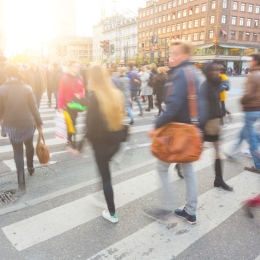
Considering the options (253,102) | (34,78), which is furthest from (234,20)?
(253,102)

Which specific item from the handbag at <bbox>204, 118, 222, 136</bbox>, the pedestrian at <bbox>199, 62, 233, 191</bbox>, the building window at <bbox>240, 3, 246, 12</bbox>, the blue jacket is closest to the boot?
the pedestrian at <bbox>199, 62, 233, 191</bbox>

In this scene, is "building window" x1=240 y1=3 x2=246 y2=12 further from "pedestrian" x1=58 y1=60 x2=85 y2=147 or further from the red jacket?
the red jacket

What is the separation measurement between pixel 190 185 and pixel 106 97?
1.40 meters

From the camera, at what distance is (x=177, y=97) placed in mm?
2881

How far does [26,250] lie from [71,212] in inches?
33.1

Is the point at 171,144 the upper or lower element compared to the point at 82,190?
upper

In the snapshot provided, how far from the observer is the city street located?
2.90 m

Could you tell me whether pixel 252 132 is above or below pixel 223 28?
below

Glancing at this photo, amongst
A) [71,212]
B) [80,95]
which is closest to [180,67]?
[71,212]

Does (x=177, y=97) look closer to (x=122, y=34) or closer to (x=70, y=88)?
(x=70, y=88)

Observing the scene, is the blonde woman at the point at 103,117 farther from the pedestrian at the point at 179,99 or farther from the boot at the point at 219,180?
the boot at the point at 219,180

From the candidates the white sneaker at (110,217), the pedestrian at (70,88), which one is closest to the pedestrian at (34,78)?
the pedestrian at (70,88)

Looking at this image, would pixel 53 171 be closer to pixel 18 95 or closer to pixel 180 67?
pixel 18 95

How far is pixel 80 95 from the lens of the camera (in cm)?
633
